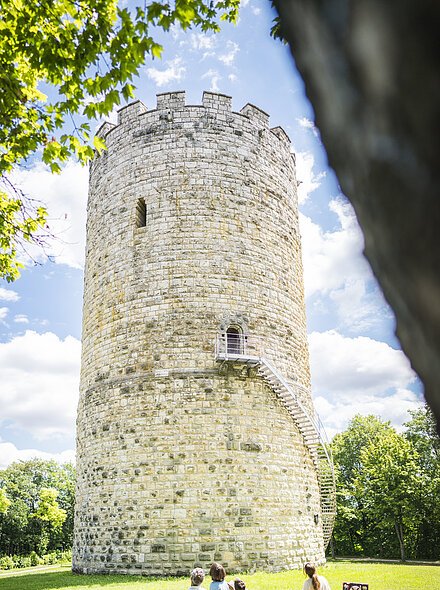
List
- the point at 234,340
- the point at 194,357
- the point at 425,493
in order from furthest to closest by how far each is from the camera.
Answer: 1. the point at 425,493
2. the point at 234,340
3. the point at 194,357

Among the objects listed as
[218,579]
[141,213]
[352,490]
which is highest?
[141,213]

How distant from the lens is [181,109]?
52.1ft

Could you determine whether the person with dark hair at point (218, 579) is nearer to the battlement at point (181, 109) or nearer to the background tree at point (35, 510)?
the battlement at point (181, 109)

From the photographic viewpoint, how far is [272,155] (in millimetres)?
17000

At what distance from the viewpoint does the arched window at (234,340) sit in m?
14.2

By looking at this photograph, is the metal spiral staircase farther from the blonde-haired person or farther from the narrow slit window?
the blonde-haired person

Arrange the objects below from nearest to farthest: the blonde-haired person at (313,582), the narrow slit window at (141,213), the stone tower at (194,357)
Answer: the blonde-haired person at (313,582), the stone tower at (194,357), the narrow slit window at (141,213)

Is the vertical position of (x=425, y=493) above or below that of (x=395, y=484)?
below

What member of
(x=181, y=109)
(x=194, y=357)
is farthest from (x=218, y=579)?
(x=181, y=109)

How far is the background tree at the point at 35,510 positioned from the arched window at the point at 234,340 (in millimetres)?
32519

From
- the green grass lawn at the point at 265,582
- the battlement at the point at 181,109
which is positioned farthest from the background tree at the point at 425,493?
the battlement at the point at 181,109

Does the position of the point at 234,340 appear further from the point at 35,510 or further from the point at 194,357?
the point at 35,510

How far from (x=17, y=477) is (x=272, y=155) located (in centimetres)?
4453

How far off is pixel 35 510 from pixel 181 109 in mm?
41831
